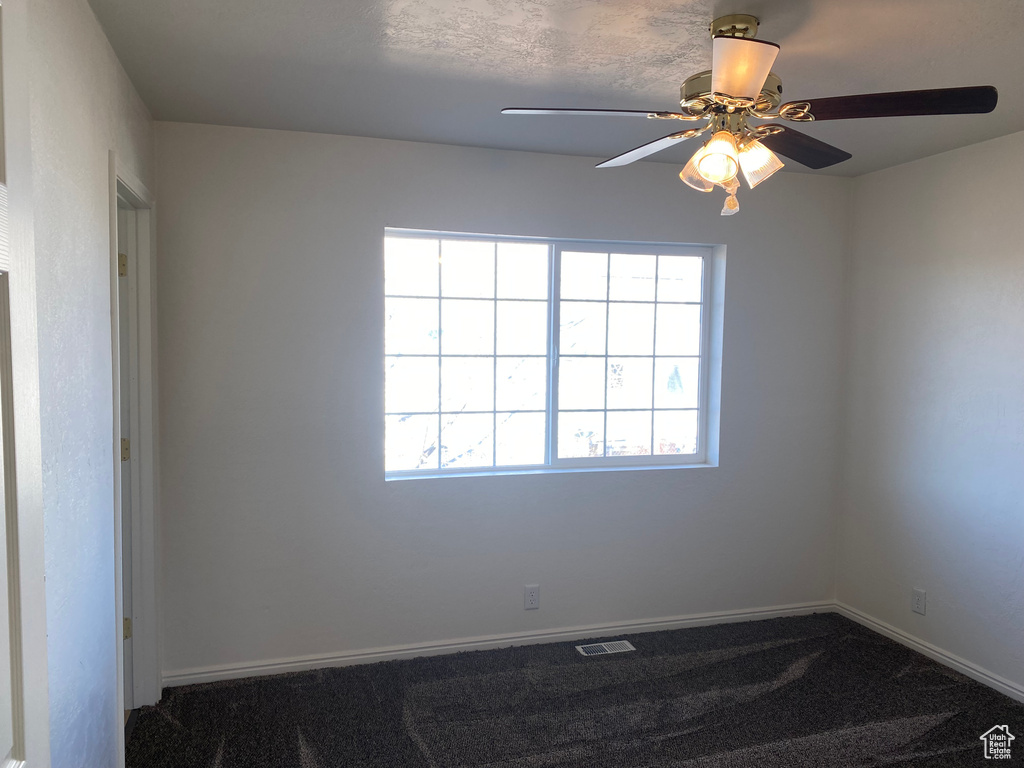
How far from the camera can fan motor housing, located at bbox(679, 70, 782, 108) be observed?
177 centimetres

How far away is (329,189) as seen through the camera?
2.99 meters

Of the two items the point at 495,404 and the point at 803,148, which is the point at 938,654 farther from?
the point at 803,148

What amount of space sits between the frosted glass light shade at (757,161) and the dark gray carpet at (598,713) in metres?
2.02

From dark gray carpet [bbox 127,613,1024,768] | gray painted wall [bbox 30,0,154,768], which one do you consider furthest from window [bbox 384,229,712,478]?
gray painted wall [bbox 30,0,154,768]

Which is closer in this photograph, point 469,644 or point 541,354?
point 469,644

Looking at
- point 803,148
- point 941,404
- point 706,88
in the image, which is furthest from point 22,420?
point 941,404

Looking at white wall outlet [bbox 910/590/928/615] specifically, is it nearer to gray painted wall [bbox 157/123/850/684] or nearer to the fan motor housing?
gray painted wall [bbox 157/123/850/684]

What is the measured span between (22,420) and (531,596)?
280 cm

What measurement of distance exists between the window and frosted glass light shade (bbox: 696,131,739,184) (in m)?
1.68

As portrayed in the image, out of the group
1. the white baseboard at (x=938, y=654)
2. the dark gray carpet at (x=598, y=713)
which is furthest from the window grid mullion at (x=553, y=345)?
the white baseboard at (x=938, y=654)

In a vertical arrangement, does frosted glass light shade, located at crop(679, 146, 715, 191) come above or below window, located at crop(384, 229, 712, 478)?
above

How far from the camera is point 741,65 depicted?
1.53 meters

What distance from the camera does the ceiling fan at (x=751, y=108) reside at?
1.51 metres

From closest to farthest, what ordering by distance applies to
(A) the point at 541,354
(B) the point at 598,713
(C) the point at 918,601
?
1. (B) the point at 598,713
2. (C) the point at 918,601
3. (A) the point at 541,354
